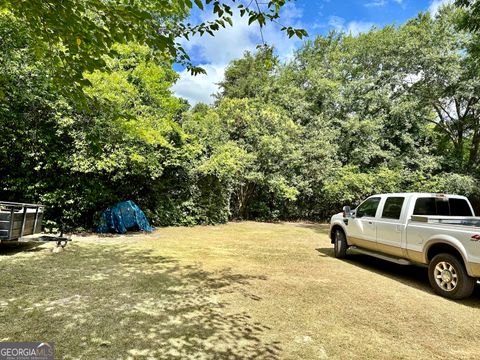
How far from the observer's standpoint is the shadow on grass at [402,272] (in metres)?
5.61

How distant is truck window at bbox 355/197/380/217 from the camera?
7.45 meters

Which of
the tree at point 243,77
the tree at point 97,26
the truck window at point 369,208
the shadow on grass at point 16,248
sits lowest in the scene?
the shadow on grass at point 16,248

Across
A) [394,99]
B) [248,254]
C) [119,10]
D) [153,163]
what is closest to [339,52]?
[394,99]

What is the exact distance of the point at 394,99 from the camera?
2230 cm

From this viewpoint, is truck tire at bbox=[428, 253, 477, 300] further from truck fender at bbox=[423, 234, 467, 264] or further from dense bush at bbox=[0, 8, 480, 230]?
dense bush at bbox=[0, 8, 480, 230]

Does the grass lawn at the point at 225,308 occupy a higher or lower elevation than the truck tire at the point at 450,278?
lower

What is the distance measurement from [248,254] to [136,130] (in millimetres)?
5283

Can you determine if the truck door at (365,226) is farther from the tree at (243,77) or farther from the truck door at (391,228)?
the tree at (243,77)

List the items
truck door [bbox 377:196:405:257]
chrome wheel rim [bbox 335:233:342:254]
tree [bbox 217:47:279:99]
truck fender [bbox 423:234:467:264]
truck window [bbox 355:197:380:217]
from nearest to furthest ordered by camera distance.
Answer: truck fender [bbox 423:234:467:264]
truck door [bbox 377:196:405:257]
truck window [bbox 355:197:380:217]
chrome wheel rim [bbox 335:233:342:254]
tree [bbox 217:47:279:99]

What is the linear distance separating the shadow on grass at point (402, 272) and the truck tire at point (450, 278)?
183 mm

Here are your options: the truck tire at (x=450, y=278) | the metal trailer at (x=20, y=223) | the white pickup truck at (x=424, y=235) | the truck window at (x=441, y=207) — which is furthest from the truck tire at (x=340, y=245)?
the metal trailer at (x=20, y=223)

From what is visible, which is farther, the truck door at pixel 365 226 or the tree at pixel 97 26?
the truck door at pixel 365 226

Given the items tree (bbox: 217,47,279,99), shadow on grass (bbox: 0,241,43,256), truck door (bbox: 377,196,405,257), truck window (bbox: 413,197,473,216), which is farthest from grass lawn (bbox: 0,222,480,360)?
tree (bbox: 217,47,279,99)

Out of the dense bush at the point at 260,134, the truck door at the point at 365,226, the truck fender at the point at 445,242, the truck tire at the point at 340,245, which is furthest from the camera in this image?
the dense bush at the point at 260,134
